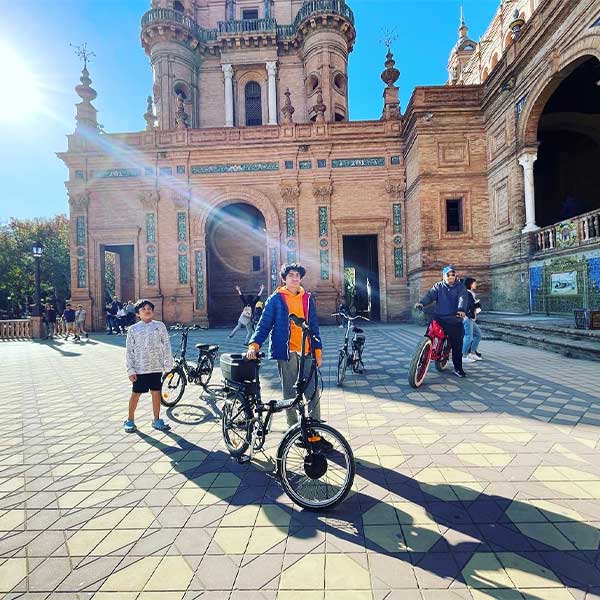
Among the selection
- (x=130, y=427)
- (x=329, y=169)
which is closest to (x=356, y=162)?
(x=329, y=169)

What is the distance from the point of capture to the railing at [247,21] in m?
20.2

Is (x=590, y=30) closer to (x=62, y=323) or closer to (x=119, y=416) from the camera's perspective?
(x=119, y=416)

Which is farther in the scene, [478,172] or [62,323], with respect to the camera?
[62,323]

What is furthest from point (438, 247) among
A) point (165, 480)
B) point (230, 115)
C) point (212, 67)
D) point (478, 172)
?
point (212, 67)

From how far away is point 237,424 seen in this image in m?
3.35

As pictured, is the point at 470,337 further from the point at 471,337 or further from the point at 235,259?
the point at 235,259

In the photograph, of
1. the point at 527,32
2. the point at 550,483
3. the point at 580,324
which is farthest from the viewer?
the point at 527,32

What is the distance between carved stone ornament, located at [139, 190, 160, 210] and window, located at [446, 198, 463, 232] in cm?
1398

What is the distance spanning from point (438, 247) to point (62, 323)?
764 inches

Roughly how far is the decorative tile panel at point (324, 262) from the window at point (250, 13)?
1786 centimetres

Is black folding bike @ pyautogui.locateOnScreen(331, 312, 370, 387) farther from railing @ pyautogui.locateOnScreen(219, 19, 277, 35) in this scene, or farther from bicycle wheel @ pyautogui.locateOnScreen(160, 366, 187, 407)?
railing @ pyautogui.locateOnScreen(219, 19, 277, 35)

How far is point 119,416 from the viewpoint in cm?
479

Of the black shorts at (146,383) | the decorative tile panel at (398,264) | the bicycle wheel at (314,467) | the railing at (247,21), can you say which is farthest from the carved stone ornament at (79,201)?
the bicycle wheel at (314,467)

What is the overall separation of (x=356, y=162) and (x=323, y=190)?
214 cm
